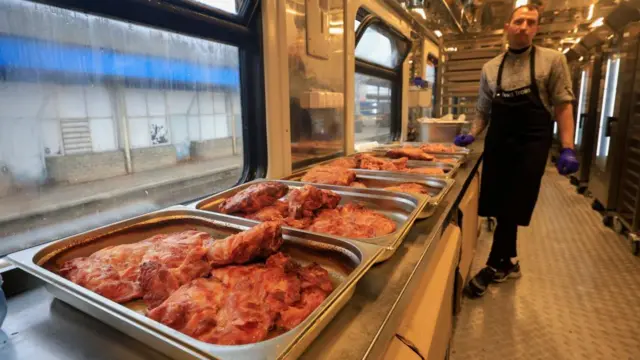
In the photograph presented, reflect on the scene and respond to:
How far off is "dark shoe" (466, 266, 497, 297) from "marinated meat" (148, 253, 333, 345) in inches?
77.1

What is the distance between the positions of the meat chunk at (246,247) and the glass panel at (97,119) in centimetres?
60

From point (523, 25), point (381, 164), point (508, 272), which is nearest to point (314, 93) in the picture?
point (381, 164)

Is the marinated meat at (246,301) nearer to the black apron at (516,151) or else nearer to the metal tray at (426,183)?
the metal tray at (426,183)

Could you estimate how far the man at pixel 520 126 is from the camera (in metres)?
2.17

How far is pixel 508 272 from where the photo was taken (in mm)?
2617

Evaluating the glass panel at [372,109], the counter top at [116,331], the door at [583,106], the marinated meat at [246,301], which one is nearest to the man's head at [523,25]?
the glass panel at [372,109]

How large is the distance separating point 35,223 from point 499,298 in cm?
255

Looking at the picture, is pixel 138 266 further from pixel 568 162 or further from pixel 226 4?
pixel 568 162

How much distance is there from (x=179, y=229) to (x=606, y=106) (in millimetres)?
5010

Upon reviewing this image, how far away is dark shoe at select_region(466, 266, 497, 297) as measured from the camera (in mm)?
2416

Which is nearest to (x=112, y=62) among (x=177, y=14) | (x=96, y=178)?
(x=177, y=14)

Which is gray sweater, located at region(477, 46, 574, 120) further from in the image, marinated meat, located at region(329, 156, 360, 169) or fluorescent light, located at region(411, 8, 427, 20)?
fluorescent light, located at region(411, 8, 427, 20)

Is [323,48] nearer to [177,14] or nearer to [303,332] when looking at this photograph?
[177,14]

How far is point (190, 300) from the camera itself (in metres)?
0.70
